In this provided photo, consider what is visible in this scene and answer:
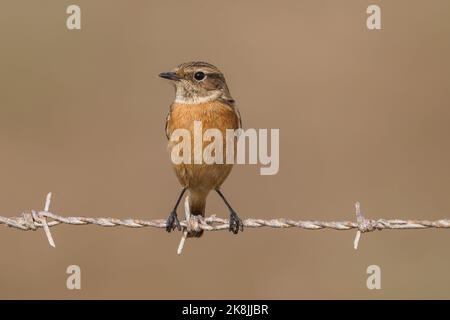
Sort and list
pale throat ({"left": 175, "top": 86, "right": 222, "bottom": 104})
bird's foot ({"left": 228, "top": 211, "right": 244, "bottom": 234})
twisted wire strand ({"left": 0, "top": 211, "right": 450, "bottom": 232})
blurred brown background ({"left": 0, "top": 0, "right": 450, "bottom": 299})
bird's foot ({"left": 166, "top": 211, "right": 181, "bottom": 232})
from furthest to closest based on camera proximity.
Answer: blurred brown background ({"left": 0, "top": 0, "right": 450, "bottom": 299}) < pale throat ({"left": 175, "top": 86, "right": 222, "bottom": 104}) < bird's foot ({"left": 228, "top": 211, "right": 244, "bottom": 234}) < bird's foot ({"left": 166, "top": 211, "right": 181, "bottom": 232}) < twisted wire strand ({"left": 0, "top": 211, "right": 450, "bottom": 232})

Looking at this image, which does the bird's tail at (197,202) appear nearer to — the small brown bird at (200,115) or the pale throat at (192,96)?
the small brown bird at (200,115)

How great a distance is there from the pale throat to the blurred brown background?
8.20 ft

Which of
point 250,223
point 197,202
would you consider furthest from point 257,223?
point 197,202

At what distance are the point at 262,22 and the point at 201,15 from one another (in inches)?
43.5

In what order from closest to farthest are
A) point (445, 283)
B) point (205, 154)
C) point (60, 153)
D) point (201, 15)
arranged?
point (205, 154) < point (445, 283) < point (60, 153) < point (201, 15)

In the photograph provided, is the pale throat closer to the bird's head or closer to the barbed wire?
the bird's head

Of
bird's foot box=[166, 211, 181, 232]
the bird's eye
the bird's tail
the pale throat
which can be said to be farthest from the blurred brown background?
the bird's eye

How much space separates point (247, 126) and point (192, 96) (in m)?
4.11

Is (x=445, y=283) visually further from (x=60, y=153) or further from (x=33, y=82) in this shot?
(x=33, y=82)

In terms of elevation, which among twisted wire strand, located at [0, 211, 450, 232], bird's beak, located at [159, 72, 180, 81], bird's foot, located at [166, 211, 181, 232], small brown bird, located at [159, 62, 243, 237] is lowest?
twisted wire strand, located at [0, 211, 450, 232]

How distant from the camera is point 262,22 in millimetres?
14383

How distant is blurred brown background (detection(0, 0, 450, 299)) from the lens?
1012 cm

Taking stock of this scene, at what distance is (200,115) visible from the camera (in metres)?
7.38

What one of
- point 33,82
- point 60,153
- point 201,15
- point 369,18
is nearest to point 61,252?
point 60,153
